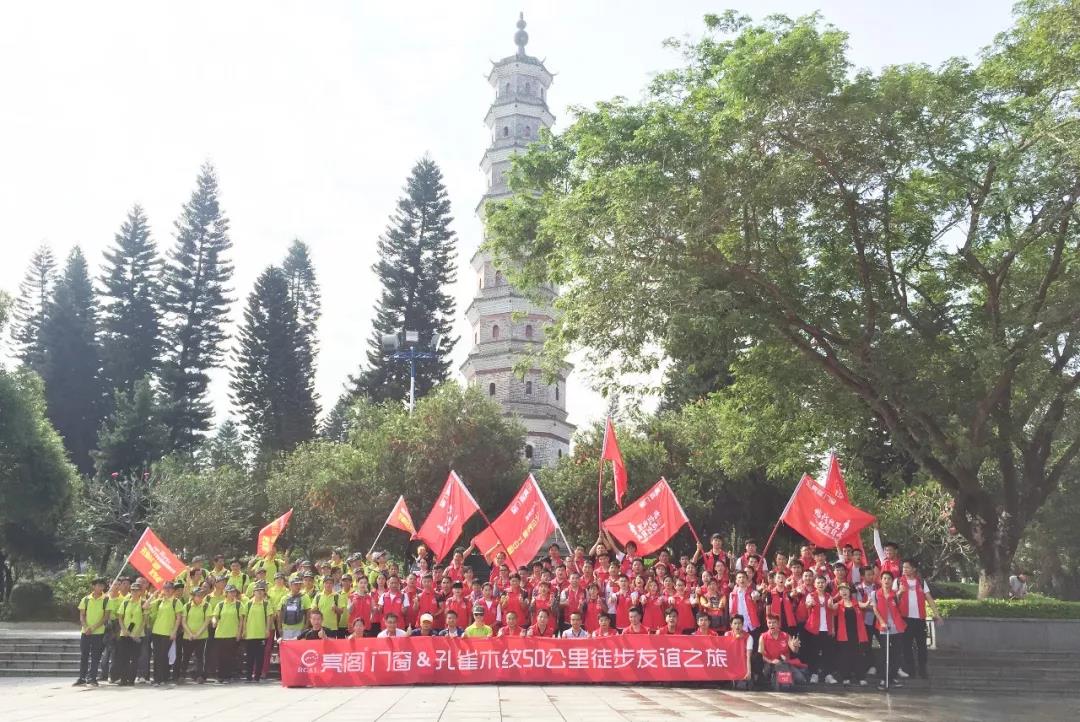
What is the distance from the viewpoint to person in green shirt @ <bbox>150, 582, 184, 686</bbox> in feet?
35.6

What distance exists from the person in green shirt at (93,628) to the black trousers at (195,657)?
892 mm

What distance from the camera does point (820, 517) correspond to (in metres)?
11.9

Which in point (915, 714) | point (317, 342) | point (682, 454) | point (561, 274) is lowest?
point (915, 714)

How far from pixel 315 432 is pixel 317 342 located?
5319 mm

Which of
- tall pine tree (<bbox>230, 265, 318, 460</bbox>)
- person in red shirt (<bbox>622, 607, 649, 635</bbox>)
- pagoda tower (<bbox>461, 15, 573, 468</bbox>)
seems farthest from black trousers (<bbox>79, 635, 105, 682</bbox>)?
tall pine tree (<bbox>230, 265, 318, 460</bbox>)

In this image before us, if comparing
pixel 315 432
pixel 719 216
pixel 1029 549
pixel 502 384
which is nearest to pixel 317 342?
pixel 315 432

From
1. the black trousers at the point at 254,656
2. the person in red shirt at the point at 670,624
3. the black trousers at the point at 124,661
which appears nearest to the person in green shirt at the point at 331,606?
the black trousers at the point at 254,656

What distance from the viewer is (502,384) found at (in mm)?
35250

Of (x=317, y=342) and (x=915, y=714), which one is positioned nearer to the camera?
(x=915, y=714)

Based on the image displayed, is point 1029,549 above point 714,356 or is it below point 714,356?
below

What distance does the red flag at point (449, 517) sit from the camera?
12.6 m

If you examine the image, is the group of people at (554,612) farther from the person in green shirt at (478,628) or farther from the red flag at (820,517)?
the red flag at (820,517)

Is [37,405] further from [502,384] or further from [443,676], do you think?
[443,676]

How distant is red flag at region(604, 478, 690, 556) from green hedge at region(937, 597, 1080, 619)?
425 cm
